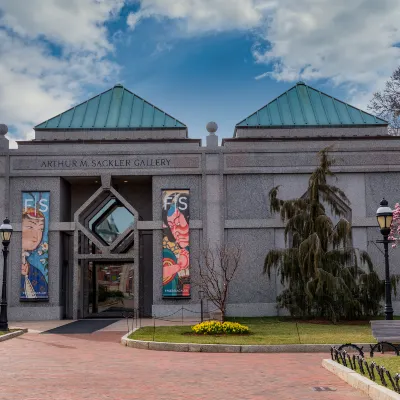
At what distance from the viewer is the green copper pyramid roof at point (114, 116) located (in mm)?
34156

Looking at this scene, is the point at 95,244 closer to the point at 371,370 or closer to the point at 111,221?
the point at 111,221

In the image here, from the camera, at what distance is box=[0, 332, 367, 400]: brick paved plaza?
10.0m

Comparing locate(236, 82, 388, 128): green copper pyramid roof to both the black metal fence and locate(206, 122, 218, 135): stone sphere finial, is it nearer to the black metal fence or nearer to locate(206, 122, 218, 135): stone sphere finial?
locate(206, 122, 218, 135): stone sphere finial

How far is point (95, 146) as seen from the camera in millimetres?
32125

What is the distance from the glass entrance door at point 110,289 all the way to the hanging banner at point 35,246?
3034mm

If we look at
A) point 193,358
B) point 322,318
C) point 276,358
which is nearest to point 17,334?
point 193,358

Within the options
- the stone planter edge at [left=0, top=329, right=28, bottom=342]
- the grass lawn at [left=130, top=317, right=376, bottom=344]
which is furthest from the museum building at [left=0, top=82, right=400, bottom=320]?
the stone planter edge at [left=0, top=329, right=28, bottom=342]

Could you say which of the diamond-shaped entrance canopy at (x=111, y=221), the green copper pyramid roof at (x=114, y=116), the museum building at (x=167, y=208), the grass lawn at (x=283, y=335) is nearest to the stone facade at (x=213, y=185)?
the museum building at (x=167, y=208)

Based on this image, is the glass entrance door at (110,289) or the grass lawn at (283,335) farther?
the glass entrance door at (110,289)

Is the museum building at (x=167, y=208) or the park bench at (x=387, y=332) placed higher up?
the museum building at (x=167, y=208)

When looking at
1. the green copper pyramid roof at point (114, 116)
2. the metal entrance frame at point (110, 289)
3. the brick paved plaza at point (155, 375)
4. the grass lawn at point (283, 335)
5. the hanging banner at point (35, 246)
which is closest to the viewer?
the brick paved plaza at point (155, 375)

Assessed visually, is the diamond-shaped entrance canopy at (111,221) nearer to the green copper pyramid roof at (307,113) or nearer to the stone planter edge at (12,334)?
the green copper pyramid roof at (307,113)

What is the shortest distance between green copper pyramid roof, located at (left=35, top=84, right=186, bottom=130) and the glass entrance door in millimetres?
7789

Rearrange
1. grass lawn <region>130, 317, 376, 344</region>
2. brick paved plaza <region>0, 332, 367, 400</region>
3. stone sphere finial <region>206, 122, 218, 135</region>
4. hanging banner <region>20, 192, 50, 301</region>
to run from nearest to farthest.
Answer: brick paved plaza <region>0, 332, 367, 400</region> < grass lawn <region>130, 317, 376, 344</region> < hanging banner <region>20, 192, 50, 301</region> < stone sphere finial <region>206, 122, 218, 135</region>
